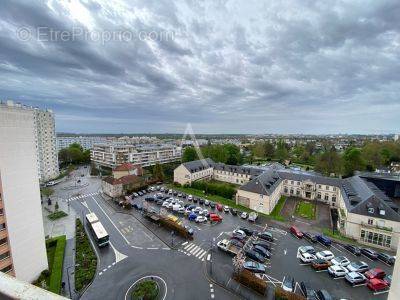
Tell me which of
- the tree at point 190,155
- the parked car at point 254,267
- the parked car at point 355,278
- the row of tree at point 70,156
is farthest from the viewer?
the row of tree at point 70,156

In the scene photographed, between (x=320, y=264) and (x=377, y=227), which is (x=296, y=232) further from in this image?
(x=377, y=227)

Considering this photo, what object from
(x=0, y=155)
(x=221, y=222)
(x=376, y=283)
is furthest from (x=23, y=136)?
(x=376, y=283)

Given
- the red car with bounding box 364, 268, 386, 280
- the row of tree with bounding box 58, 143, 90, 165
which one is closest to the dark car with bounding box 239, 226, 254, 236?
the red car with bounding box 364, 268, 386, 280

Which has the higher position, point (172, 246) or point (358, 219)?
point (358, 219)

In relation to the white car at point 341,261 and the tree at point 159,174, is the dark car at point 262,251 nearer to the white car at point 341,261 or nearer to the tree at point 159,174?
the white car at point 341,261

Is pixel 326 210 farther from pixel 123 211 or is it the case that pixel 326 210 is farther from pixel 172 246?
pixel 123 211

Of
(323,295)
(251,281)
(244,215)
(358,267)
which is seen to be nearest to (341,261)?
(358,267)

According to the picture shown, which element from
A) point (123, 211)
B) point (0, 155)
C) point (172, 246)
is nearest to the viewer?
point (0, 155)

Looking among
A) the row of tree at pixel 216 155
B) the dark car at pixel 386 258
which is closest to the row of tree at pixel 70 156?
the row of tree at pixel 216 155
